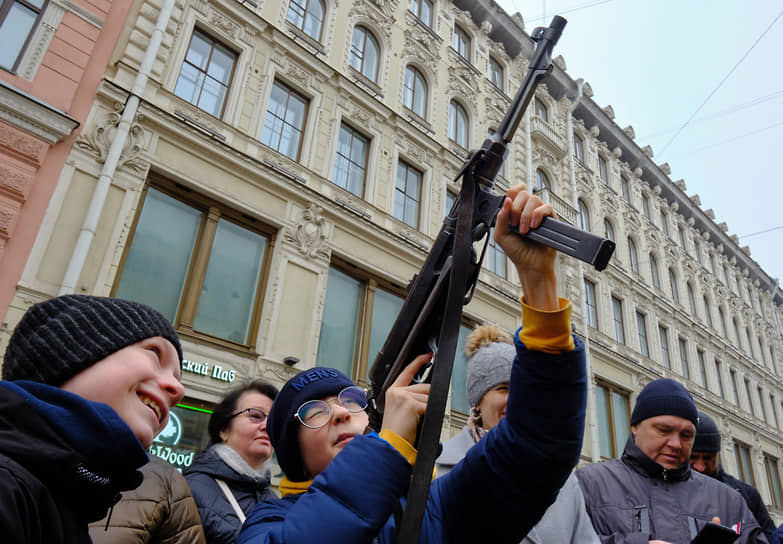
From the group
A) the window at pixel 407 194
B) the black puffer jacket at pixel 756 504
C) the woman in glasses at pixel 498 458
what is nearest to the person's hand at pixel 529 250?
the woman in glasses at pixel 498 458

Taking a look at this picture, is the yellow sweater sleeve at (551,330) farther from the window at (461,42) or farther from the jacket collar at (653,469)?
the window at (461,42)

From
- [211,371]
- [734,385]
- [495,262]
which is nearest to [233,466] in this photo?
[211,371]

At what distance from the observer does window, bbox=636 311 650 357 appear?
17.4 meters

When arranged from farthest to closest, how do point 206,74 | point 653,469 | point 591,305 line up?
point 591,305 → point 206,74 → point 653,469

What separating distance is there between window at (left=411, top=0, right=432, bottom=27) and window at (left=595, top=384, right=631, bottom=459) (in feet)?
36.6

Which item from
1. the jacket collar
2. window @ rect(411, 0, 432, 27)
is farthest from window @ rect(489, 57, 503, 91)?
the jacket collar

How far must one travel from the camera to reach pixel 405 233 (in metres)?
10.5

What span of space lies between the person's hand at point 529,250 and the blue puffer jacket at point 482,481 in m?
0.14

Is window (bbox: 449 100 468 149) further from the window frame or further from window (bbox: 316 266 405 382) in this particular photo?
the window frame

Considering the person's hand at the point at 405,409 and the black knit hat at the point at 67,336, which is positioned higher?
the black knit hat at the point at 67,336

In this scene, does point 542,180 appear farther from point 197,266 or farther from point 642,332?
point 197,266

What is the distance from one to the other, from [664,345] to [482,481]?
20041 mm

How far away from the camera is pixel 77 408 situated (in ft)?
3.75

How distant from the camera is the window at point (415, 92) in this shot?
12.2 meters
